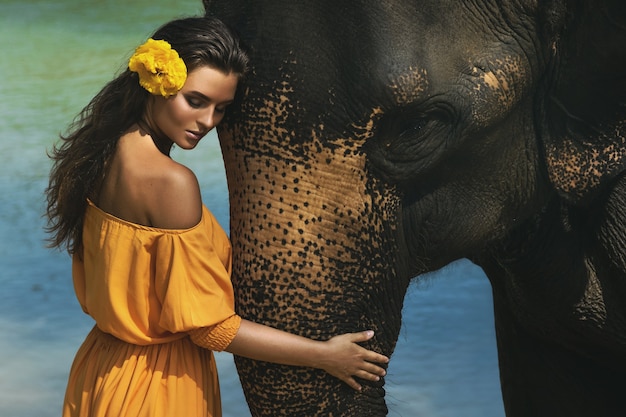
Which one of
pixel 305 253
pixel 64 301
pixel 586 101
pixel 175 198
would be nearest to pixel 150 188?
pixel 175 198

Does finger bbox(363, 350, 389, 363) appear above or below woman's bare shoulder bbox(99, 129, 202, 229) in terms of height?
below

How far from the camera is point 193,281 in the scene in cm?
228

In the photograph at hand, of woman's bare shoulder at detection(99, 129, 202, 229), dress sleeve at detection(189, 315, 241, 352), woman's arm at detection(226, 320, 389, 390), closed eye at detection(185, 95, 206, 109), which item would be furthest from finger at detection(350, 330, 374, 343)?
closed eye at detection(185, 95, 206, 109)

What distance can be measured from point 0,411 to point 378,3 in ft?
9.80

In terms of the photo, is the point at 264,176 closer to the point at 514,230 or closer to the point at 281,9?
the point at 281,9

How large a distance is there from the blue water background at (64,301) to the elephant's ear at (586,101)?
32 centimetres

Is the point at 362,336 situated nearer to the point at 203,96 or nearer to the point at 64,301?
the point at 203,96

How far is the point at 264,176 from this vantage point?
2.18 meters

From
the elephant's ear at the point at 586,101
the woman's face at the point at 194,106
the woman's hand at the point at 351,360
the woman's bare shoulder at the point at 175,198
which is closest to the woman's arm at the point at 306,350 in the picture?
the woman's hand at the point at 351,360

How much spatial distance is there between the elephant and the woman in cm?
4

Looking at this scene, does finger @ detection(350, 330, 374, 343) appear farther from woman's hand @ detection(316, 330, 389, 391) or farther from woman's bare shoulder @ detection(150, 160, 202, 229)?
woman's bare shoulder @ detection(150, 160, 202, 229)

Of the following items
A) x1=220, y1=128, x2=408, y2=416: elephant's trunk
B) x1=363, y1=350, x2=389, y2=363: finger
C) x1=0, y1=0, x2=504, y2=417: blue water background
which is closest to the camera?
x1=220, y1=128, x2=408, y2=416: elephant's trunk

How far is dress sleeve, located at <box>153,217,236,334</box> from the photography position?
226 centimetres

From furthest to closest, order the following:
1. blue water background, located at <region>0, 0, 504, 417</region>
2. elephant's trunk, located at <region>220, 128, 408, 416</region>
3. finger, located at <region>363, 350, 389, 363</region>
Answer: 1. blue water background, located at <region>0, 0, 504, 417</region>
2. finger, located at <region>363, 350, 389, 363</region>
3. elephant's trunk, located at <region>220, 128, 408, 416</region>
